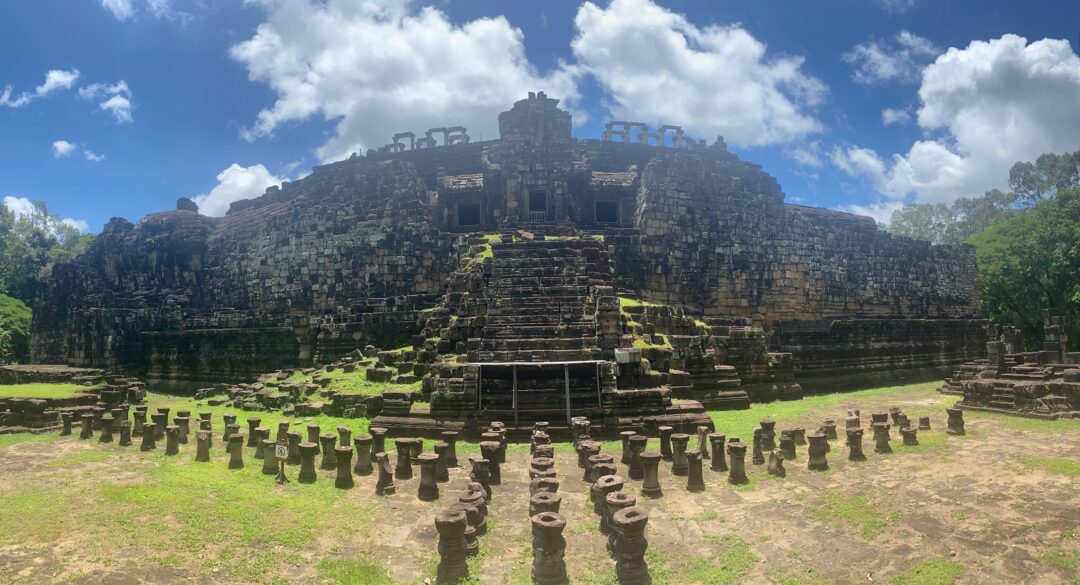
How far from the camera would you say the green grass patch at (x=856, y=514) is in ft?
20.6

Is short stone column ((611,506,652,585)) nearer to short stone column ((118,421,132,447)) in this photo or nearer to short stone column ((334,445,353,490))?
short stone column ((334,445,353,490))

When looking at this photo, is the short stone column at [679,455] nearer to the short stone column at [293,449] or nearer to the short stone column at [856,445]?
the short stone column at [856,445]

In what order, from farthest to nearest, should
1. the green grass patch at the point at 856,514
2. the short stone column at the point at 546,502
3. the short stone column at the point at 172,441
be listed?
the short stone column at the point at 172,441 < the short stone column at the point at 546,502 < the green grass patch at the point at 856,514

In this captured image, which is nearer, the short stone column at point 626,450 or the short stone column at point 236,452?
the short stone column at point 236,452

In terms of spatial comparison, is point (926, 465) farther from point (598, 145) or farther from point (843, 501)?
point (598, 145)

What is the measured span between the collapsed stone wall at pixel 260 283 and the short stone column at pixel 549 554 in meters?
12.6

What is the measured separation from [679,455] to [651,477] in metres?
1.09

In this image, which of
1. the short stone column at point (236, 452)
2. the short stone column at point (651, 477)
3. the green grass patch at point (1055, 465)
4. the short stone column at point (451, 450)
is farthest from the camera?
the short stone column at point (451, 450)

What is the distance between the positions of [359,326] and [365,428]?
593 centimetres

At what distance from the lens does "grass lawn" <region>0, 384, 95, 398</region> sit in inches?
537

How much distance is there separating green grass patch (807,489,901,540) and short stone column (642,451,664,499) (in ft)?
5.86

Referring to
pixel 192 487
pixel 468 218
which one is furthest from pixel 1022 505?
pixel 468 218

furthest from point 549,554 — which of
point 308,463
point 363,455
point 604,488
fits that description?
point 308,463

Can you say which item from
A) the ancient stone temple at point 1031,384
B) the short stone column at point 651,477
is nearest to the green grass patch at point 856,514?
the short stone column at point 651,477
